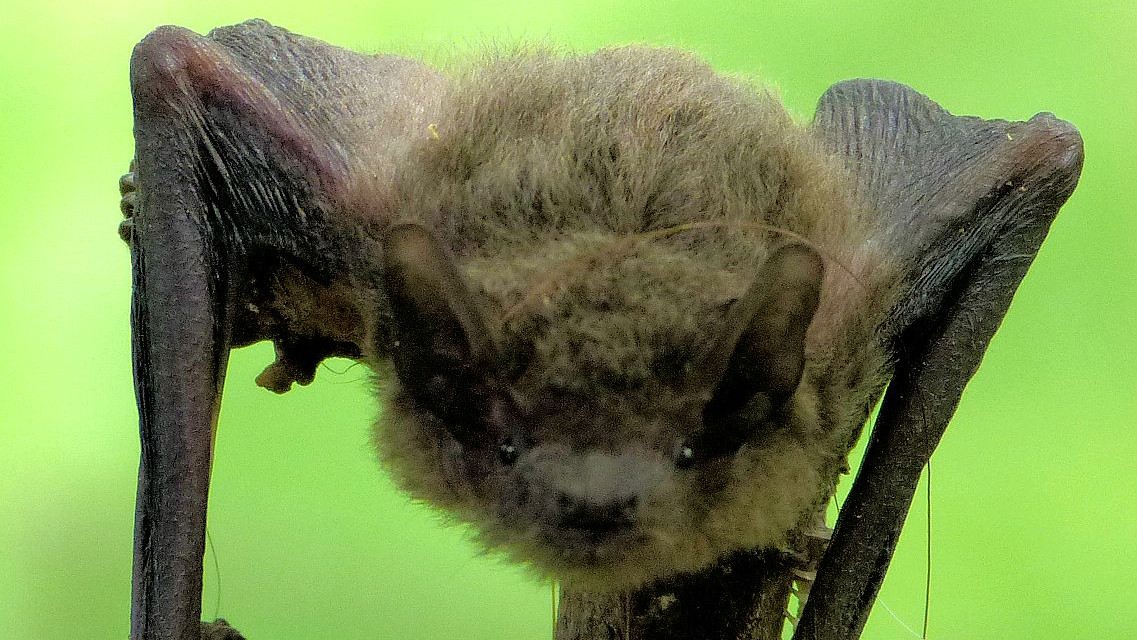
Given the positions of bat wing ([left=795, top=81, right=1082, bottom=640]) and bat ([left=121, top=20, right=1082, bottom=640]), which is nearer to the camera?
bat ([left=121, top=20, right=1082, bottom=640])

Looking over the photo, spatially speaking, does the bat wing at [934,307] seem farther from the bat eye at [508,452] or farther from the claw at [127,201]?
the claw at [127,201]

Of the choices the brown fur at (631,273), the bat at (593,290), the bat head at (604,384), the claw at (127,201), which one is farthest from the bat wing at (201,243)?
the claw at (127,201)

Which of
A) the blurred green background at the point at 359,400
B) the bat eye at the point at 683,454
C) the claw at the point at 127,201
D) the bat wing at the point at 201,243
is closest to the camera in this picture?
the bat eye at the point at 683,454

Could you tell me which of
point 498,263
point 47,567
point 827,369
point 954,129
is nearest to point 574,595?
point 827,369

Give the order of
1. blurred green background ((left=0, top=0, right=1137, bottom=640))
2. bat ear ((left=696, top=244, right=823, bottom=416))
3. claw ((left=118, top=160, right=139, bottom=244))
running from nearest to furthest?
bat ear ((left=696, top=244, right=823, bottom=416)), claw ((left=118, top=160, right=139, bottom=244)), blurred green background ((left=0, top=0, right=1137, bottom=640))

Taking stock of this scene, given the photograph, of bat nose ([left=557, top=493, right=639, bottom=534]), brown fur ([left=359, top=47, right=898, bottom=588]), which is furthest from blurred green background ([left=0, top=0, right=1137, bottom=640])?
bat nose ([left=557, top=493, right=639, bottom=534])

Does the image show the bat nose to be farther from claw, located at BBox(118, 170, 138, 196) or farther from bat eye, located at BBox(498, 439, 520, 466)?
claw, located at BBox(118, 170, 138, 196)

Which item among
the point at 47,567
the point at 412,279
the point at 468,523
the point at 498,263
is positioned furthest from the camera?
the point at 47,567

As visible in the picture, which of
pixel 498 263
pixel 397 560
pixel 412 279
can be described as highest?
pixel 397 560

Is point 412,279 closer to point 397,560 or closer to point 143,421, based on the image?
point 143,421
